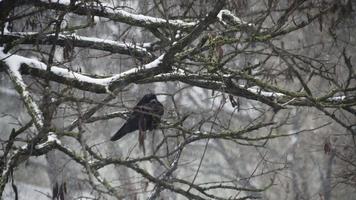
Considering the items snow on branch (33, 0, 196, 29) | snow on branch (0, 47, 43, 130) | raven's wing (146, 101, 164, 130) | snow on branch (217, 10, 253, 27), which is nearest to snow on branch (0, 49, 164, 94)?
snow on branch (0, 47, 43, 130)

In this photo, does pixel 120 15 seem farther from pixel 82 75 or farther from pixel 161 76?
pixel 82 75

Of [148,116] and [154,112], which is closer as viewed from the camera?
[154,112]

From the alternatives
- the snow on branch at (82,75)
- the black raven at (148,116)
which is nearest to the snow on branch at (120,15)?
the snow on branch at (82,75)

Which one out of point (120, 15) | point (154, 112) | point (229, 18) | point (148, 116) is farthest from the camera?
point (229, 18)

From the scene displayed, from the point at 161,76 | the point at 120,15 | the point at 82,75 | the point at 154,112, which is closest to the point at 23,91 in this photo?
the point at 82,75

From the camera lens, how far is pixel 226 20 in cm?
563

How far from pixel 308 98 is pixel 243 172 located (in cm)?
1444

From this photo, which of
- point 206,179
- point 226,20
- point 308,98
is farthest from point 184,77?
point 206,179

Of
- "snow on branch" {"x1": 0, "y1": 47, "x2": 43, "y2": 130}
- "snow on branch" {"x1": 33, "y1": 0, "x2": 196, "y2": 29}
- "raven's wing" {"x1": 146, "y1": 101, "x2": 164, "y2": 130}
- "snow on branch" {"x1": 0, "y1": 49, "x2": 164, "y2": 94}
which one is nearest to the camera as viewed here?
"snow on branch" {"x1": 0, "y1": 47, "x2": 43, "y2": 130}

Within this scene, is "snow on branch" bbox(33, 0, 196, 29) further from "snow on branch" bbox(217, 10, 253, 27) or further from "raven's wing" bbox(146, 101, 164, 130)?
"raven's wing" bbox(146, 101, 164, 130)

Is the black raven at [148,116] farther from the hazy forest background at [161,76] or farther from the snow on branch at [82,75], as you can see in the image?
the snow on branch at [82,75]

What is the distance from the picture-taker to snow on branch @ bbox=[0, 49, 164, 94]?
13.4ft

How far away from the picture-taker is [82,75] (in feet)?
14.3

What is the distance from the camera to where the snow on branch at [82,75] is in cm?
408
